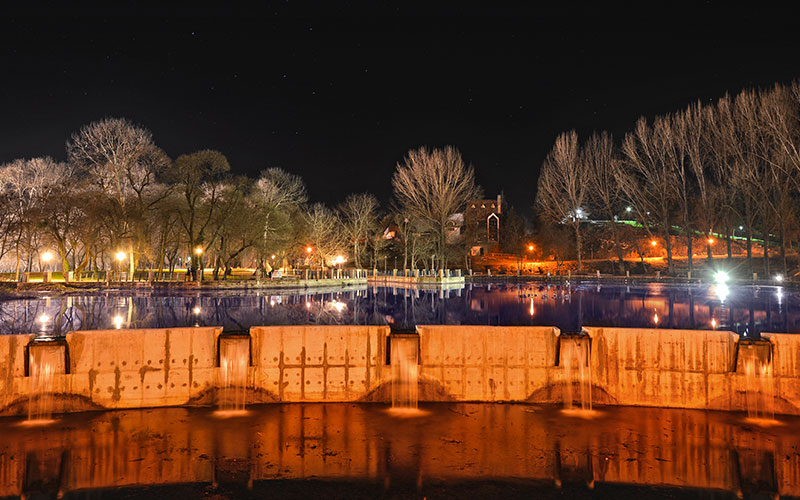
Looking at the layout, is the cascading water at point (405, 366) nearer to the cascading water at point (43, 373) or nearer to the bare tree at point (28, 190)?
the cascading water at point (43, 373)

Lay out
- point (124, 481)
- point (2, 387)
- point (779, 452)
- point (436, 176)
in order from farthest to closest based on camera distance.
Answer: point (436, 176), point (2, 387), point (779, 452), point (124, 481)

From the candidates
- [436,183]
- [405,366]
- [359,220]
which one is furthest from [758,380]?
[359,220]

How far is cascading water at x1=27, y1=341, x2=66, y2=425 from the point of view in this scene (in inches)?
354

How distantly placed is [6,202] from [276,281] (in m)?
25.6

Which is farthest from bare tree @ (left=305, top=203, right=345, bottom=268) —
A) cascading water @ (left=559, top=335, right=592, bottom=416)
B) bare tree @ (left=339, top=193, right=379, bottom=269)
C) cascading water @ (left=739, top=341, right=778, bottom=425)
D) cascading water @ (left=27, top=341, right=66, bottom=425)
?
cascading water @ (left=739, top=341, right=778, bottom=425)

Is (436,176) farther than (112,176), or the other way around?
(436,176)

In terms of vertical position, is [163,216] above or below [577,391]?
above

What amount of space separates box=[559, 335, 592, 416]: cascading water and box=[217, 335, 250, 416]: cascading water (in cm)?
653

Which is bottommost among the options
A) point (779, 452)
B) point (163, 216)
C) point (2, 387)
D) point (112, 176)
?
point (779, 452)

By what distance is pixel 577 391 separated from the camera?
385 inches

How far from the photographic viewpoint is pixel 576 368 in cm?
985

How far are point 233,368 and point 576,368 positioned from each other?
707 centimetres

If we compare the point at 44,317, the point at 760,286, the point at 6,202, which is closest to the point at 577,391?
the point at 44,317

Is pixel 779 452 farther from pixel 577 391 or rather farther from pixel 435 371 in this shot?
pixel 435 371
